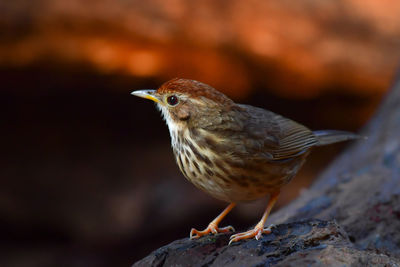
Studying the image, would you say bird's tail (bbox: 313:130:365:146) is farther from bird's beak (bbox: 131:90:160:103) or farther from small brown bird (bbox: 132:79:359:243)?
bird's beak (bbox: 131:90:160:103)

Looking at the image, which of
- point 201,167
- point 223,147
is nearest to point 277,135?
point 223,147

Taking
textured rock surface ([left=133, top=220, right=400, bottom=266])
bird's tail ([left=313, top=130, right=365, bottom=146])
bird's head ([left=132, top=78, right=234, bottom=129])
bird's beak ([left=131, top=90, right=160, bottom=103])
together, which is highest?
bird's beak ([left=131, top=90, right=160, bottom=103])

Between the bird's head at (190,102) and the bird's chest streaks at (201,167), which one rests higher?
the bird's head at (190,102)

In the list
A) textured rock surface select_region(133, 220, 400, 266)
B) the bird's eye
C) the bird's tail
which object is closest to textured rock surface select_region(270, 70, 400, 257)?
the bird's tail

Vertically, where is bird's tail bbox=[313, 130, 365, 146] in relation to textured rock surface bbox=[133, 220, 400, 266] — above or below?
above

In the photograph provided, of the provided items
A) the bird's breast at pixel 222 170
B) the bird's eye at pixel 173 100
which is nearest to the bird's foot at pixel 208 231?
the bird's breast at pixel 222 170

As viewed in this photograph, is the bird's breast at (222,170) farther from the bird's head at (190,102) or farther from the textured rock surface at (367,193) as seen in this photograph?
the textured rock surface at (367,193)

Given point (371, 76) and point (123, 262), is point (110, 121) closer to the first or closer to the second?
point (123, 262)

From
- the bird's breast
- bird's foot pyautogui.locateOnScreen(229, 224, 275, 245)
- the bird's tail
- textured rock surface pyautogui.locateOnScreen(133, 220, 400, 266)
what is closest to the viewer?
textured rock surface pyautogui.locateOnScreen(133, 220, 400, 266)

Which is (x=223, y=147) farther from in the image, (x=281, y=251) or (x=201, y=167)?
(x=281, y=251)
